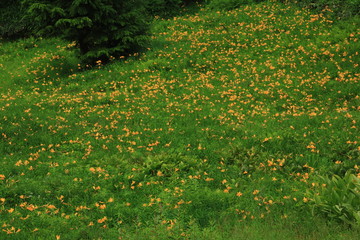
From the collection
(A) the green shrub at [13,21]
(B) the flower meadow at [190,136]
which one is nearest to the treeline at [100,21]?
(B) the flower meadow at [190,136]

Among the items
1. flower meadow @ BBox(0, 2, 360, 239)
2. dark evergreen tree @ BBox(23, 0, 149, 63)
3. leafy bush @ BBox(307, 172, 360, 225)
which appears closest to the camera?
leafy bush @ BBox(307, 172, 360, 225)

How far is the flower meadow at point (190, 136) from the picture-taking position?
5.59 meters

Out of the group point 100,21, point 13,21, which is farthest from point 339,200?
point 13,21

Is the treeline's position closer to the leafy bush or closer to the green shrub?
the green shrub

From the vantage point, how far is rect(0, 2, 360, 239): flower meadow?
18.3 ft

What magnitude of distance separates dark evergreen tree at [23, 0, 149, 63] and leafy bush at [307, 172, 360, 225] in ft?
38.2

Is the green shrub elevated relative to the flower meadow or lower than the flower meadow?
elevated

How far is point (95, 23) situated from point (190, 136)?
30.1ft

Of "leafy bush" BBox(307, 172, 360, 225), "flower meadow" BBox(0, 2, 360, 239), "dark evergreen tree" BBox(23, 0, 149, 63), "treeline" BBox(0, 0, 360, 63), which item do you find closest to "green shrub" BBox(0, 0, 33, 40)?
"flower meadow" BBox(0, 2, 360, 239)

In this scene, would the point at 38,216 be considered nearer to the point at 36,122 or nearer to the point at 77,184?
the point at 77,184

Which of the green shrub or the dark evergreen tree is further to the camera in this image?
the green shrub

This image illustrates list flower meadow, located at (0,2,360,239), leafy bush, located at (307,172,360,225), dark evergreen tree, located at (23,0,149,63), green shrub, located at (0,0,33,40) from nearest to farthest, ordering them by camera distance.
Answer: leafy bush, located at (307,172,360,225), flower meadow, located at (0,2,360,239), dark evergreen tree, located at (23,0,149,63), green shrub, located at (0,0,33,40)

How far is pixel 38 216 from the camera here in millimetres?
5582

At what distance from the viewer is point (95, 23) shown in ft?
51.3
